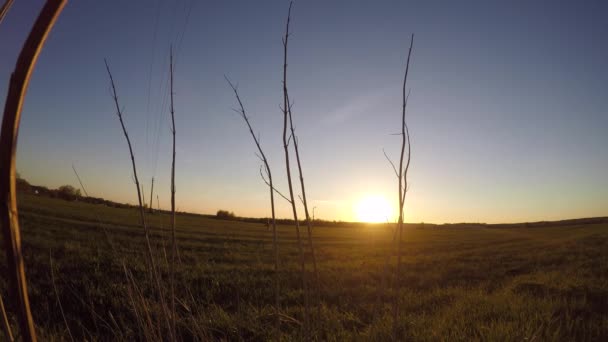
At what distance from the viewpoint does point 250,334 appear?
131 inches

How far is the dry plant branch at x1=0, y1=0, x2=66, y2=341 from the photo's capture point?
333 millimetres

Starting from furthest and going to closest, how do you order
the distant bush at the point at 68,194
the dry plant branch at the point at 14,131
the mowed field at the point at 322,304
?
the distant bush at the point at 68,194 < the mowed field at the point at 322,304 < the dry plant branch at the point at 14,131

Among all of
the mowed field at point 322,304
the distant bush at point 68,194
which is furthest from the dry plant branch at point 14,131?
the distant bush at point 68,194

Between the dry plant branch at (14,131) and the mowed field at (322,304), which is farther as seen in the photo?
the mowed field at (322,304)

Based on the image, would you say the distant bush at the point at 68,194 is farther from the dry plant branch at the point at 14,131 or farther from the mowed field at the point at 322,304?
the dry plant branch at the point at 14,131

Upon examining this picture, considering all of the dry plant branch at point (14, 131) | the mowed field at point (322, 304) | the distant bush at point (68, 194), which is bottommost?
the mowed field at point (322, 304)

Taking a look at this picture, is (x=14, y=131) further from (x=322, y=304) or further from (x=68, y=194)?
(x=68, y=194)

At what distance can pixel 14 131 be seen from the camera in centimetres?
34

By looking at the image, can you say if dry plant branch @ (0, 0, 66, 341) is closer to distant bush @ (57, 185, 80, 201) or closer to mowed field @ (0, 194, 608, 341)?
mowed field @ (0, 194, 608, 341)

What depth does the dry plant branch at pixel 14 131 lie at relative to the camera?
0.33 metres

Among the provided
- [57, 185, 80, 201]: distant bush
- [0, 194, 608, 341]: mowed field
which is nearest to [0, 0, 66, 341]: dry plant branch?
[0, 194, 608, 341]: mowed field

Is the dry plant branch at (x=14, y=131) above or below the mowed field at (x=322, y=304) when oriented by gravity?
above

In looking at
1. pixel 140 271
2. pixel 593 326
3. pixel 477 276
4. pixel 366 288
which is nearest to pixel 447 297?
pixel 366 288

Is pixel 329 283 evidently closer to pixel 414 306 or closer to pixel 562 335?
pixel 414 306
